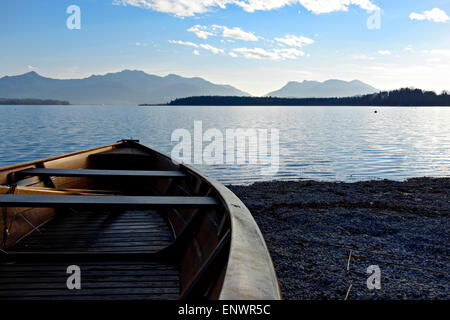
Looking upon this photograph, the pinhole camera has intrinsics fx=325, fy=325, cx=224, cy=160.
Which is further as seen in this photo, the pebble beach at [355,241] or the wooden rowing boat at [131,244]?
the pebble beach at [355,241]

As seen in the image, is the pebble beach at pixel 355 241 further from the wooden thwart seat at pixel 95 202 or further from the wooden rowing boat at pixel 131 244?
the wooden thwart seat at pixel 95 202

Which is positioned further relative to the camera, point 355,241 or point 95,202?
point 355,241

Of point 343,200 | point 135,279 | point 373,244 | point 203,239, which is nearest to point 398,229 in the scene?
point 373,244

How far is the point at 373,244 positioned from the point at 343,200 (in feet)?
14.5

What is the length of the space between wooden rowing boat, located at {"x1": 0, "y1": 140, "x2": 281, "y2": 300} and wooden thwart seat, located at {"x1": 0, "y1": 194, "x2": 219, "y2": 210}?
0.01 m

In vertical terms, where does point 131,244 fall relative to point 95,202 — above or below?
below

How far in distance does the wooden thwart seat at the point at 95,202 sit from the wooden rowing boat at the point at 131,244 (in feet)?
0.04

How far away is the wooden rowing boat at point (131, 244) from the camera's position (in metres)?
2.73

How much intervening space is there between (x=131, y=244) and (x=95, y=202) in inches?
50.1

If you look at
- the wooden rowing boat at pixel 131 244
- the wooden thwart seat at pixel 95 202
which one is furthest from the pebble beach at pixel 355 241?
Result: the wooden thwart seat at pixel 95 202

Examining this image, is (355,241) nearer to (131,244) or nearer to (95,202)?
(131,244)

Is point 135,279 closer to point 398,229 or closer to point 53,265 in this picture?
point 53,265

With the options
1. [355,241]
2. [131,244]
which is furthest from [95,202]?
[355,241]

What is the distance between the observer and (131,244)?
16.4ft
